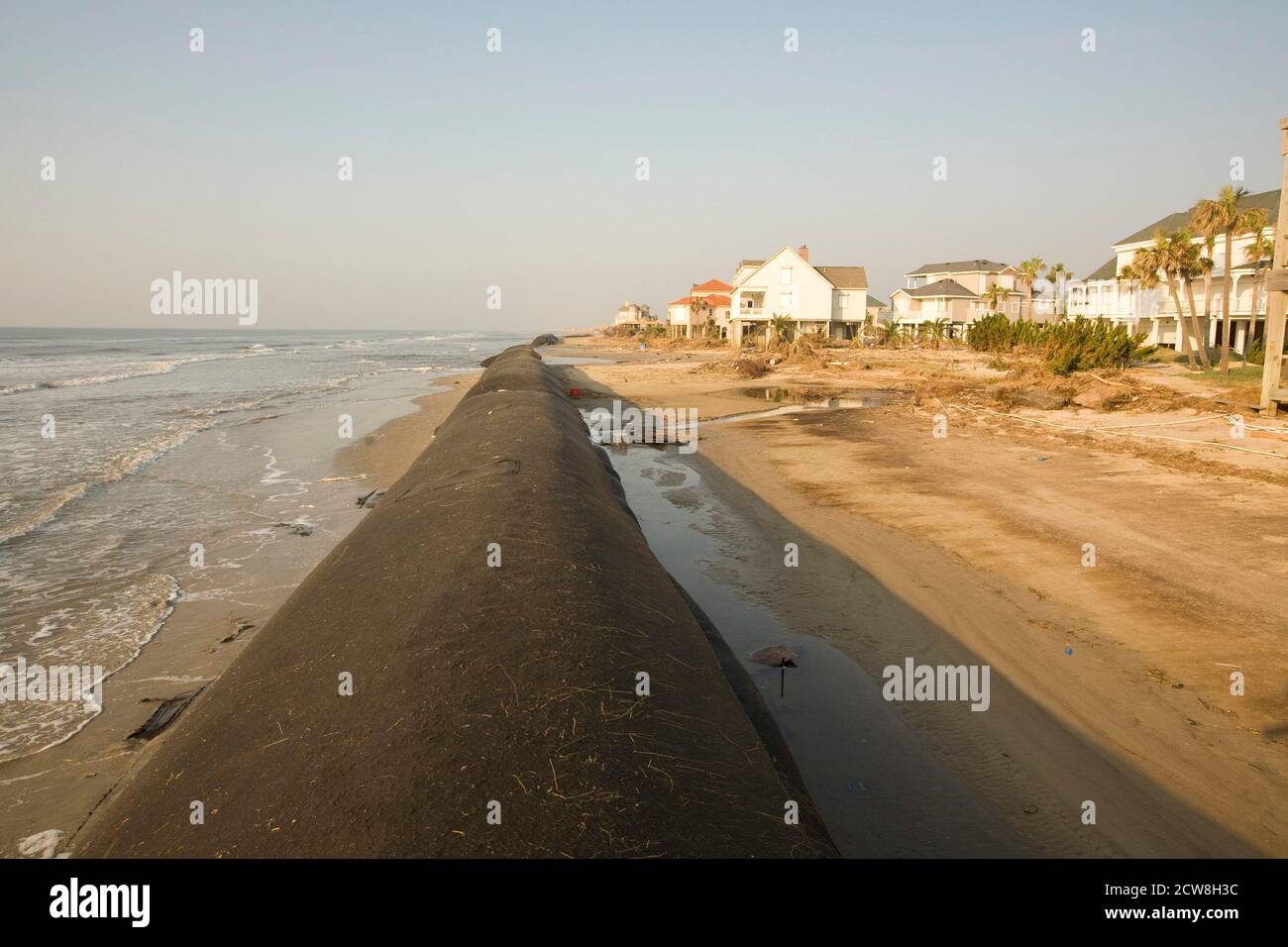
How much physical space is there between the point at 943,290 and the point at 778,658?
72.3 meters

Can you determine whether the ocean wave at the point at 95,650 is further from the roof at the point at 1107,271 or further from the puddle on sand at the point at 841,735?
the roof at the point at 1107,271

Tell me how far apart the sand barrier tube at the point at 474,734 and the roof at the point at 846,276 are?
66167 mm

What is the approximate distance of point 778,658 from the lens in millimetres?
6738

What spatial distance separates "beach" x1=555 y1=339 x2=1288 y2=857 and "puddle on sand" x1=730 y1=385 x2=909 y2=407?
1026cm

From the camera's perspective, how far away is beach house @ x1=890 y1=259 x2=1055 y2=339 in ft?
226

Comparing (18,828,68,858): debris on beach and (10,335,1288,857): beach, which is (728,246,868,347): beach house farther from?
(18,828,68,858): debris on beach

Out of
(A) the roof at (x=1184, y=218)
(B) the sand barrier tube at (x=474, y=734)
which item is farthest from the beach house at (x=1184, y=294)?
(B) the sand barrier tube at (x=474, y=734)

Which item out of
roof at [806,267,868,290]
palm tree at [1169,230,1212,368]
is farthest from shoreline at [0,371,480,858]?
roof at [806,267,868,290]

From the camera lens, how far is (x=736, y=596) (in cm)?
848

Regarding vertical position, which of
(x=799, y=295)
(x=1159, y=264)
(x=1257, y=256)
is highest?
(x=799, y=295)

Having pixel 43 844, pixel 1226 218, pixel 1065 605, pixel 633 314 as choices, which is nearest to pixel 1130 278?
pixel 1226 218

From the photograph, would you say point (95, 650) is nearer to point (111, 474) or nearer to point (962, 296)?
point (111, 474)

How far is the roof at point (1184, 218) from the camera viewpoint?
135 ft

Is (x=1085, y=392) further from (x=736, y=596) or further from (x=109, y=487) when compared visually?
(x=109, y=487)
